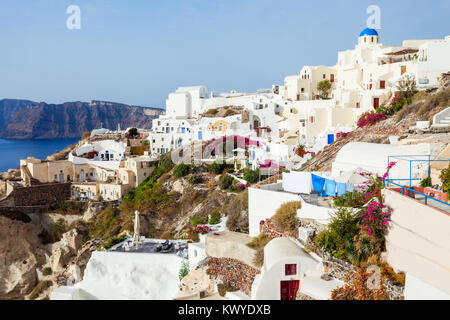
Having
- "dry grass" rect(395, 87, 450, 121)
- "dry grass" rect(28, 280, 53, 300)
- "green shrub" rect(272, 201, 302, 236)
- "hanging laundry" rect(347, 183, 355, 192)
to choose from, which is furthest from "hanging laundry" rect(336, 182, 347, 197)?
"dry grass" rect(28, 280, 53, 300)

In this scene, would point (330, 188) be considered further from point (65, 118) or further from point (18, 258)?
point (65, 118)

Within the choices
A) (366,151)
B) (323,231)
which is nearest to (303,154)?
(366,151)

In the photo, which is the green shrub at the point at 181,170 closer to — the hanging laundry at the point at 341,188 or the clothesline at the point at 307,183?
the clothesline at the point at 307,183

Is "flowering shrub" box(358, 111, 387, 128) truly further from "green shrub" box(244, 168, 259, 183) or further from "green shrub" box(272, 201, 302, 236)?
"green shrub" box(272, 201, 302, 236)

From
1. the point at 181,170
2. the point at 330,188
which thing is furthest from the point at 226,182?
the point at 330,188

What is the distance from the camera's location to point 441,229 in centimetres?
629

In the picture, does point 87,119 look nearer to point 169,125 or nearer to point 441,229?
point 169,125

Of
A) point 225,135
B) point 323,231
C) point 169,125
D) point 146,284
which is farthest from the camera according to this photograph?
point 169,125

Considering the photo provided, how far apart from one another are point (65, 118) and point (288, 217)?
5685 inches

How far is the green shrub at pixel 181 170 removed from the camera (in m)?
27.0

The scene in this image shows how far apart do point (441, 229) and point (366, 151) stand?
20.5ft

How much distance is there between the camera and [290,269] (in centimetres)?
863

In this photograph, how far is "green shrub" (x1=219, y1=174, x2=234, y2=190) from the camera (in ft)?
75.4
